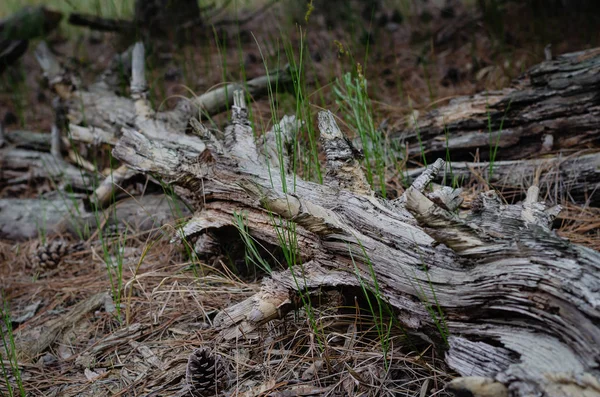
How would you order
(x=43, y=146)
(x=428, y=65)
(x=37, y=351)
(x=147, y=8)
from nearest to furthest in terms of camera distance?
(x=37, y=351) < (x=43, y=146) < (x=428, y=65) < (x=147, y=8)

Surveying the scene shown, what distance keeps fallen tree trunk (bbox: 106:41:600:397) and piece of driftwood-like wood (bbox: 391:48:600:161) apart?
0.86m

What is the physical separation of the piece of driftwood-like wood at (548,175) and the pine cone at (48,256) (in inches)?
71.6

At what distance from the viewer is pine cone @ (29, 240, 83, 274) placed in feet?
8.93

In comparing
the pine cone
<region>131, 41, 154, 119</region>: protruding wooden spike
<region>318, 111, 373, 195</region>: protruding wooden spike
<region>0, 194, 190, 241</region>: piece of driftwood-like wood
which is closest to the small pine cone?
<region>318, 111, 373, 195</region>: protruding wooden spike

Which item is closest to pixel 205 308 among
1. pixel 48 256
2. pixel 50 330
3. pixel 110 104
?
pixel 50 330

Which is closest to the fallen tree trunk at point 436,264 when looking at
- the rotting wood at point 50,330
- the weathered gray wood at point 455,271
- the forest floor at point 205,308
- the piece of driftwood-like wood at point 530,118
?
the weathered gray wood at point 455,271

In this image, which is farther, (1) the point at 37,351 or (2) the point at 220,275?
(2) the point at 220,275

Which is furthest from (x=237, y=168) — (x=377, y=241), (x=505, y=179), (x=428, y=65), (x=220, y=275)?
(x=428, y=65)

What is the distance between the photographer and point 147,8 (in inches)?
191

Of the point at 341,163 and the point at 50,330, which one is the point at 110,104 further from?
the point at 341,163

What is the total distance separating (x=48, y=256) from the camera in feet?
8.93

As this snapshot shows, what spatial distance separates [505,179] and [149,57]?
10.3 ft

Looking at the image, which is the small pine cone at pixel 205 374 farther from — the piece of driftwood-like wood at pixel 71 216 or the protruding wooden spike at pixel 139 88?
the protruding wooden spike at pixel 139 88

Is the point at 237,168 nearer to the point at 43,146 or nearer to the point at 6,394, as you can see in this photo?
the point at 6,394
